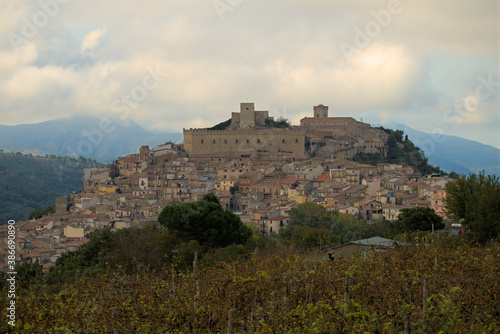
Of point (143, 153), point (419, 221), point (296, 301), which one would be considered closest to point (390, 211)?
point (419, 221)

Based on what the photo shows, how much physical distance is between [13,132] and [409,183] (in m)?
112

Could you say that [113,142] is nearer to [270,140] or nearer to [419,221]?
[270,140]

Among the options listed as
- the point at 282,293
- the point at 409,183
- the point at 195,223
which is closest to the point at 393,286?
the point at 282,293

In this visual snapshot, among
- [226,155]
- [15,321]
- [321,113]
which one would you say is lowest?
[15,321]

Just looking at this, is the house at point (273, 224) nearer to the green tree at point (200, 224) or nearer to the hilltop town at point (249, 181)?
the hilltop town at point (249, 181)

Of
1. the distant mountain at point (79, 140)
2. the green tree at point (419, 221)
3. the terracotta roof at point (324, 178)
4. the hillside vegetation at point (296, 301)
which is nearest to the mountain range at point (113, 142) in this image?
the distant mountain at point (79, 140)

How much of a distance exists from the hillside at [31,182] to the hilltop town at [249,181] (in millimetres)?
6559

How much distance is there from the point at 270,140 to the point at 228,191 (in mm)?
12786

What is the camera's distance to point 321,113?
67.7 meters

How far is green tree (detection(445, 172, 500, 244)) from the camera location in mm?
12305

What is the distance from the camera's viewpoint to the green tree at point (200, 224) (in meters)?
16.7

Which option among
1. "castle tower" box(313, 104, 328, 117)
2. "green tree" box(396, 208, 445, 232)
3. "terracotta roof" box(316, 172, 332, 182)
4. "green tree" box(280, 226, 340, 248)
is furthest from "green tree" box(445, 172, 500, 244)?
"castle tower" box(313, 104, 328, 117)

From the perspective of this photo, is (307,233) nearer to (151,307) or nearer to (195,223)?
(195,223)

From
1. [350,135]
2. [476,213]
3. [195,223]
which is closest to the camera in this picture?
[476,213]
